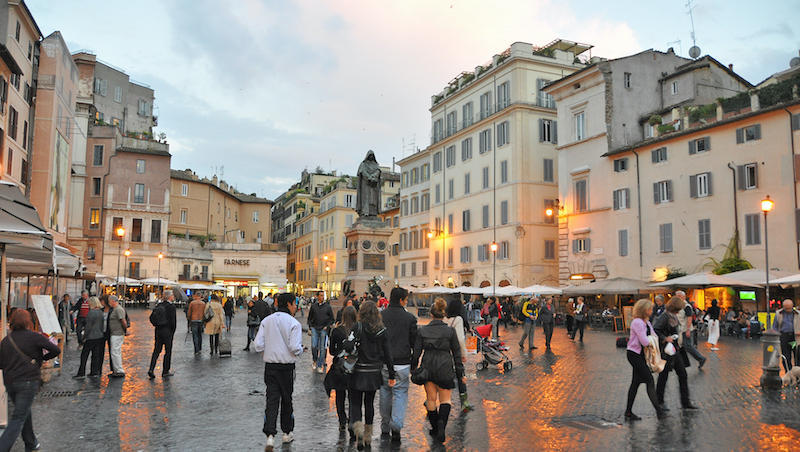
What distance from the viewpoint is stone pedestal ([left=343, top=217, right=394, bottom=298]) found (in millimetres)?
27797

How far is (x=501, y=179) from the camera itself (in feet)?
151

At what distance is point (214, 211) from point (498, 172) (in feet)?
119

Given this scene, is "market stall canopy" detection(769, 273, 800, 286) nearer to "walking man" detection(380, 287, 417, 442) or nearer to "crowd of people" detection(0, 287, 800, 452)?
"crowd of people" detection(0, 287, 800, 452)

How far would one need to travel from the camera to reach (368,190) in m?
29.4

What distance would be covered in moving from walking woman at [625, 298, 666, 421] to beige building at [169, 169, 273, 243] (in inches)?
2335

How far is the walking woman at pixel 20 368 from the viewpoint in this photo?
20.9 ft

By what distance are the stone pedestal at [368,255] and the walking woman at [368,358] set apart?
2041 cm

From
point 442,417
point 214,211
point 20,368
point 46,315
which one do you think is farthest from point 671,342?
point 214,211

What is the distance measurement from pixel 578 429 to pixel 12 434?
628 cm

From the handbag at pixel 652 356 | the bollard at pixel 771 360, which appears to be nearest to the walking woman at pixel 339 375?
the handbag at pixel 652 356

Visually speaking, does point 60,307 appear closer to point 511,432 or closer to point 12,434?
point 12,434

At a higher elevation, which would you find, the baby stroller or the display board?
the display board

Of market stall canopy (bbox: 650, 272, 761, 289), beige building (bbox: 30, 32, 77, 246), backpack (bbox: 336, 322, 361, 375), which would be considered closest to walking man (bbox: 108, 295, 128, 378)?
backpack (bbox: 336, 322, 361, 375)

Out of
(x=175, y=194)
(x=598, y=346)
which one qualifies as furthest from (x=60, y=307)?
(x=175, y=194)
